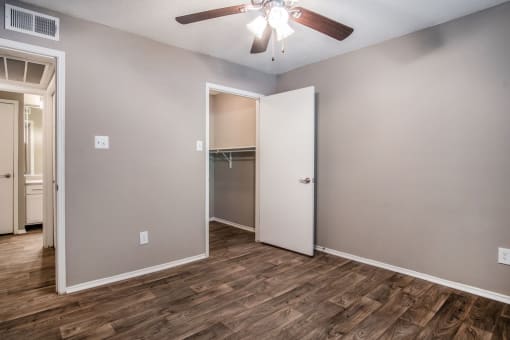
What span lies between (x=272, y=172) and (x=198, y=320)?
2037mm

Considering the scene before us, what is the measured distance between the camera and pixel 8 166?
159 inches

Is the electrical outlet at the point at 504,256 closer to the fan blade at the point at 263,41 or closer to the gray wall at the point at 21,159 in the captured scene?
the fan blade at the point at 263,41

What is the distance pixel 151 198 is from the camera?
2.68m

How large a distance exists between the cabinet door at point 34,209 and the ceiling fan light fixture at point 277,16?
478cm

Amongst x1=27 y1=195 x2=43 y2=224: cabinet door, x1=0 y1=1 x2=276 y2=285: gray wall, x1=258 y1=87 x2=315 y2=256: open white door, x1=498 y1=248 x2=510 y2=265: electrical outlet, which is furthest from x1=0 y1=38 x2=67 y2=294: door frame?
x1=498 y1=248 x2=510 y2=265: electrical outlet

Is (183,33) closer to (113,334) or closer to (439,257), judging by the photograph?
(113,334)

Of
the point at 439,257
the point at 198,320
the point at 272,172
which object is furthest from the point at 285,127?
the point at 198,320

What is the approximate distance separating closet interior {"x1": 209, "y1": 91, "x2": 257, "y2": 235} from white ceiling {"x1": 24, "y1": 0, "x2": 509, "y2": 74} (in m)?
1.41

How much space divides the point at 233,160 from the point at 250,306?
9.37 ft

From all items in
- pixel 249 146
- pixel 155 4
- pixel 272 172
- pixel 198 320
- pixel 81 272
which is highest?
pixel 155 4

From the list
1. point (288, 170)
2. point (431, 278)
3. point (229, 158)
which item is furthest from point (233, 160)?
point (431, 278)

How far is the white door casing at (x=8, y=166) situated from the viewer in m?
4.00

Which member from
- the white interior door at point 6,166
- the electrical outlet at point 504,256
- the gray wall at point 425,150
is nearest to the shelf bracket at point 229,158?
the gray wall at point 425,150

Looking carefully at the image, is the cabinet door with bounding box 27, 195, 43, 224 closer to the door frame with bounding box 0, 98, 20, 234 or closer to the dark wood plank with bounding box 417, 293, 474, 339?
the door frame with bounding box 0, 98, 20, 234
